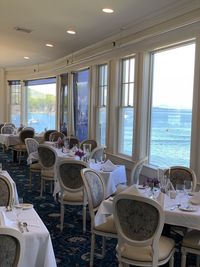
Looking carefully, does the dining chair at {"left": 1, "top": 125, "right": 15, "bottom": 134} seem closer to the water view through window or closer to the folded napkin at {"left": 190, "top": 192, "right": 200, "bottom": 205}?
the water view through window

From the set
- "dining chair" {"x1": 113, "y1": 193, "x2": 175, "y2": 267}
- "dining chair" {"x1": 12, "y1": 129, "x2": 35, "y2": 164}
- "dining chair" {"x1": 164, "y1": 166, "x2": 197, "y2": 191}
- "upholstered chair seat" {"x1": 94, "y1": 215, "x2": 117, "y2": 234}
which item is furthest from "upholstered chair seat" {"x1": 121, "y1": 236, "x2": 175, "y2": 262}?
"dining chair" {"x1": 12, "y1": 129, "x2": 35, "y2": 164}

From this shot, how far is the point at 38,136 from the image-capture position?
10945 mm

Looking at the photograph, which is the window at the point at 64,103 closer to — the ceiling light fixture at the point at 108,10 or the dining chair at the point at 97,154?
the dining chair at the point at 97,154

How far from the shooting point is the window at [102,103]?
8.35 m

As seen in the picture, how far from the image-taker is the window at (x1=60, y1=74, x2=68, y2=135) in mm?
11070

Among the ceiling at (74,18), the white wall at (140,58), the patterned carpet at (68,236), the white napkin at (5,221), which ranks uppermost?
the ceiling at (74,18)

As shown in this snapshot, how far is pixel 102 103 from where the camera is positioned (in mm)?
8531

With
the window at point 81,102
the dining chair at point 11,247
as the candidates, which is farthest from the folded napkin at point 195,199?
the window at point 81,102

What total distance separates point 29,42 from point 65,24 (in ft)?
7.24

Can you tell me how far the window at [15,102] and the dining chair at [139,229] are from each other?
11.8 m

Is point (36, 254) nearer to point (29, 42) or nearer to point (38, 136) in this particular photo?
point (29, 42)

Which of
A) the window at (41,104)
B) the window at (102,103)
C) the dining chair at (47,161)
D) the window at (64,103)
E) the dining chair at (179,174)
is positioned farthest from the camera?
the window at (41,104)

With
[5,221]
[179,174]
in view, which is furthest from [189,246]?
[5,221]

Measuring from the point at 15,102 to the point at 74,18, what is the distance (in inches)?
351
